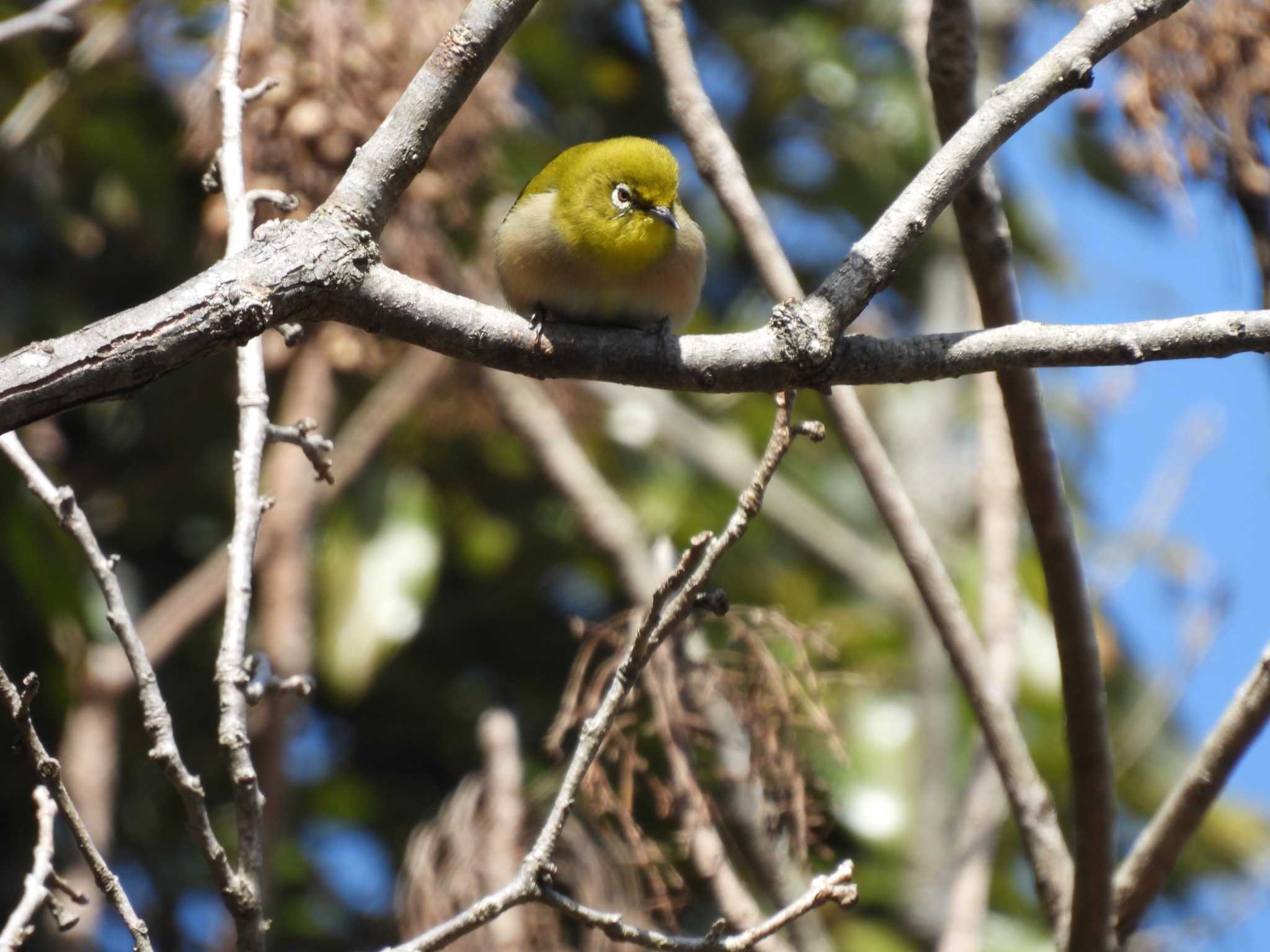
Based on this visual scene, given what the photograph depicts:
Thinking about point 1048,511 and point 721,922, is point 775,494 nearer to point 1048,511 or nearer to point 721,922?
point 1048,511

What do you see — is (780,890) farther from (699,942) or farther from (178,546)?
(178,546)

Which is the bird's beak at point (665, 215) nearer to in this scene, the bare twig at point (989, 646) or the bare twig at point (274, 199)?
the bare twig at point (989, 646)

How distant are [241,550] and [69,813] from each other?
22.9 inches

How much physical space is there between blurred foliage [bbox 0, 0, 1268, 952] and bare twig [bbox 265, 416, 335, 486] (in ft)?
7.12

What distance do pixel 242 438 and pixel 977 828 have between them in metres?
2.50

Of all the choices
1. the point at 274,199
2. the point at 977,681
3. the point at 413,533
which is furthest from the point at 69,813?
the point at 413,533

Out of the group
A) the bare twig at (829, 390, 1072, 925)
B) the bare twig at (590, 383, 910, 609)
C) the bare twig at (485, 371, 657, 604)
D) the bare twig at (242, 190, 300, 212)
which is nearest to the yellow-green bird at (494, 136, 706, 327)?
the bare twig at (829, 390, 1072, 925)

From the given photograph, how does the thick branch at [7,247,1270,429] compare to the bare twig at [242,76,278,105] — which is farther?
the bare twig at [242,76,278,105]

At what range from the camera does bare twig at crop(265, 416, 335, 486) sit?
9.03 feet

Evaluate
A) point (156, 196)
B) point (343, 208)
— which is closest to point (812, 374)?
point (343, 208)

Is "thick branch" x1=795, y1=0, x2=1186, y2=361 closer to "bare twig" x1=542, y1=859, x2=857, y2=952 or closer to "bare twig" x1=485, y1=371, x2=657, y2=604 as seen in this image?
"bare twig" x1=542, y1=859, x2=857, y2=952

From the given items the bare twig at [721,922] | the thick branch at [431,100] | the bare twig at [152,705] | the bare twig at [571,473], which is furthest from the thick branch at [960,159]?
the bare twig at [571,473]

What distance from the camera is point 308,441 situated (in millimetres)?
2762

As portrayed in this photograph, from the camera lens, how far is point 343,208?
2.07 m
